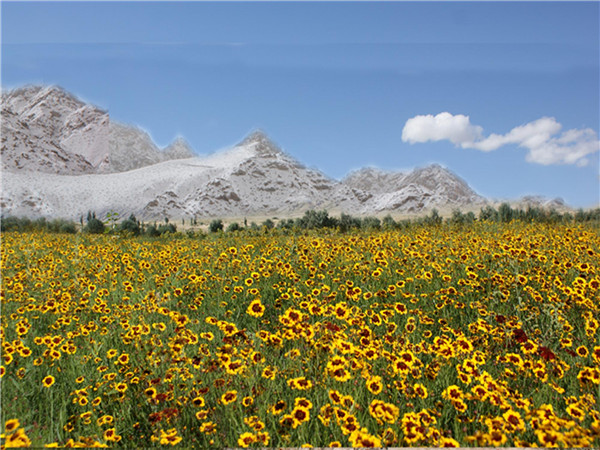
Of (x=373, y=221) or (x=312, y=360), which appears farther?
(x=373, y=221)

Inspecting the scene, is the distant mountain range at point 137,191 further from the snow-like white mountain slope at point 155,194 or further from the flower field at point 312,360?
the flower field at point 312,360

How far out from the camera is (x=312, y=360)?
325cm

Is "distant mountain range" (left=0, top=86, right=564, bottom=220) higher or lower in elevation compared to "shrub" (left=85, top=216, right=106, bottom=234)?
higher

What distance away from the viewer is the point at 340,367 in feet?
8.25

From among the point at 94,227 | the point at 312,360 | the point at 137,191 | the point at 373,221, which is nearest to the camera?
the point at 312,360

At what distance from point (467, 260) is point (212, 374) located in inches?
189

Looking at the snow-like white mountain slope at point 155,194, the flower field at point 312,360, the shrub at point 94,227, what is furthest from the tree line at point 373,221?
the snow-like white mountain slope at point 155,194

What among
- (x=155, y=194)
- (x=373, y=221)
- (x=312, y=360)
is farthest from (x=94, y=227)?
(x=155, y=194)

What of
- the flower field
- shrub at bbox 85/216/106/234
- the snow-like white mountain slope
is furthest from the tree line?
the snow-like white mountain slope

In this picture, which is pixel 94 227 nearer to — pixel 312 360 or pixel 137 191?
pixel 312 360

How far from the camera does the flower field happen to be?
93.7 inches

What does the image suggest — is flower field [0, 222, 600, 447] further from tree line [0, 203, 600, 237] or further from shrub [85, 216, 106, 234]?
shrub [85, 216, 106, 234]

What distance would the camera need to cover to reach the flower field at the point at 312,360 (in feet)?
7.80

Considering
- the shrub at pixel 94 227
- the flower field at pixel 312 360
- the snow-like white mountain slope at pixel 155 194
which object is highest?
the snow-like white mountain slope at pixel 155 194
